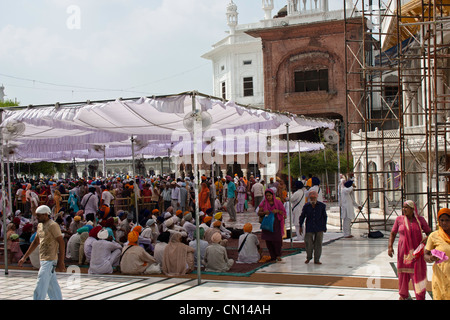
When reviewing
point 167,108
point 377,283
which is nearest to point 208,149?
point 167,108

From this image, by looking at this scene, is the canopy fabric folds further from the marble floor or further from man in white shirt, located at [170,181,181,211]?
the marble floor

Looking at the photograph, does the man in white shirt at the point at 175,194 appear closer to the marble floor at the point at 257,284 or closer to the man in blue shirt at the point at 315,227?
the marble floor at the point at 257,284

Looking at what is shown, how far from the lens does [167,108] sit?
8945 millimetres

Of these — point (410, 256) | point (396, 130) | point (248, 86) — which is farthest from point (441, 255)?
point (248, 86)

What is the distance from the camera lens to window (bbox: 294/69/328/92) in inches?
1344

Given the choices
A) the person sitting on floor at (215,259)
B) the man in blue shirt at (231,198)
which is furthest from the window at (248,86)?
the person sitting on floor at (215,259)

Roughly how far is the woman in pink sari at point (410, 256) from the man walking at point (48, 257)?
13.0 feet

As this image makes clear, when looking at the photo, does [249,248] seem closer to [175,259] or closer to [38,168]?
[175,259]

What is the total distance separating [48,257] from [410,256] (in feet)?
13.7

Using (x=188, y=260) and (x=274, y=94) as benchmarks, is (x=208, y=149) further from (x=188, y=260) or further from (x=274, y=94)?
(x=274, y=94)

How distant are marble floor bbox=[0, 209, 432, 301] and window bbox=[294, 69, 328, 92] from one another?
25.1 metres

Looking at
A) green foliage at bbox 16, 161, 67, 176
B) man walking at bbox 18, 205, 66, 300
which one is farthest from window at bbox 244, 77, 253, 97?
man walking at bbox 18, 205, 66, 300

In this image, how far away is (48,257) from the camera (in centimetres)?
640
